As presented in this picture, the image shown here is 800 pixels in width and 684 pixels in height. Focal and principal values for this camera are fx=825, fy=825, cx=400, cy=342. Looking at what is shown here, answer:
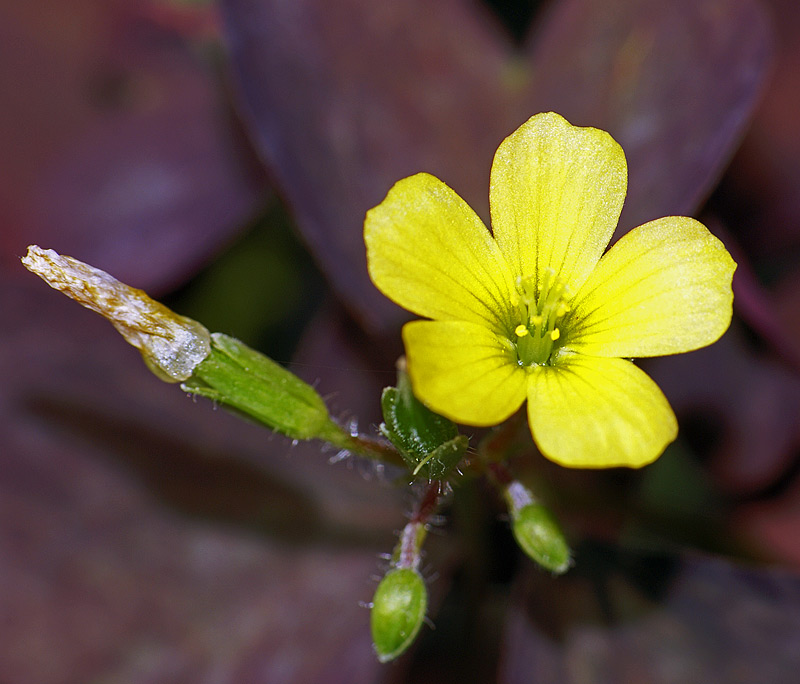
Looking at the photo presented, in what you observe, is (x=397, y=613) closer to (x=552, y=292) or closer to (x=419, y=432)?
(x=419, y=432)

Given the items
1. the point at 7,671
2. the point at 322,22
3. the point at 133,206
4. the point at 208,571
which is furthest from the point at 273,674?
the point at 322,22

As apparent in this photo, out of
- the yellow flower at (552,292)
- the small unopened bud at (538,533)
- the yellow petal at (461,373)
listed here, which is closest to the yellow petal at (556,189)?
the yellow flower at (552,292)

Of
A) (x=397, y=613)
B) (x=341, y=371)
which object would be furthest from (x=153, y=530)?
(x=397, y=613)

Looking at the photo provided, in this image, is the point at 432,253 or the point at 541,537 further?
the point at 541,537

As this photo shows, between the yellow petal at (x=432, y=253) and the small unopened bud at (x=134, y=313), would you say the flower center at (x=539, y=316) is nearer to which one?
the yellow petal at (x=432, y=253)

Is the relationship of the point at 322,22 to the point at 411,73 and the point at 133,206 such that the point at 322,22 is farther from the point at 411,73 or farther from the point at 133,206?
the point at 133,206

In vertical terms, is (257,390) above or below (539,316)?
above

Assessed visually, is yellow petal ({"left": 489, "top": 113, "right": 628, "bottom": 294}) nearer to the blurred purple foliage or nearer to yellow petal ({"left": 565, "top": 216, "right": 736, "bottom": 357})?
yellow petal ({"left": 565, "top": 216, "right": 736, "bottom": 357})
